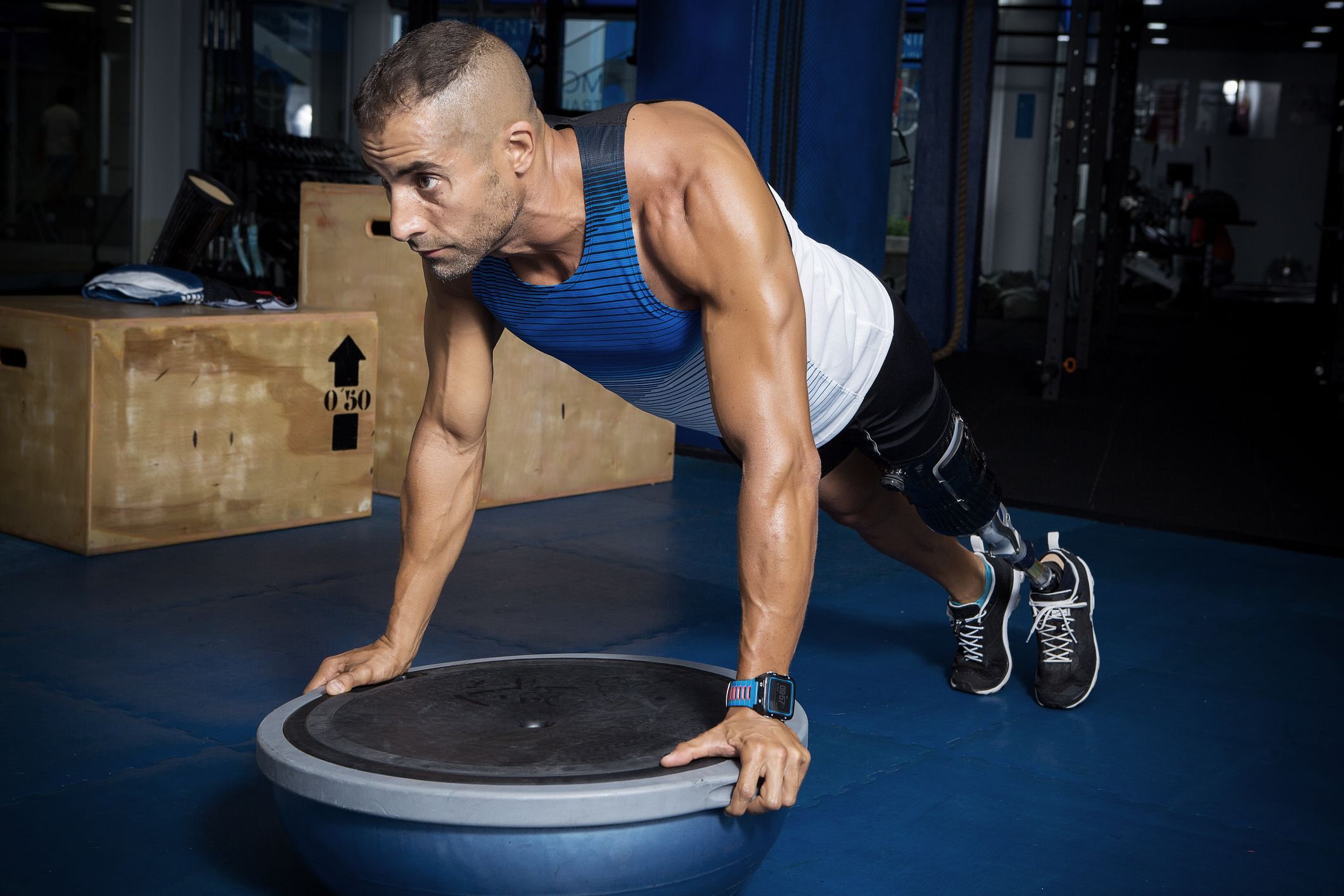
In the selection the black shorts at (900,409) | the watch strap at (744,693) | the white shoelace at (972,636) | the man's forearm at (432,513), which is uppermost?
the black shorts at (900,409)

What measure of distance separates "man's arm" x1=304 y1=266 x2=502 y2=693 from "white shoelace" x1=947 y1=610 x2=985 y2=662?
1.07 m

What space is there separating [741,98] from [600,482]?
1.41 meters

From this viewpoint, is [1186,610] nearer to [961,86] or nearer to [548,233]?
[548,233]

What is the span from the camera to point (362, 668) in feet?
5.32

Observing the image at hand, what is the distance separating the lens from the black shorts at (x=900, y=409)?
189 cm

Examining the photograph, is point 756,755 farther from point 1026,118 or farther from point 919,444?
point 1026,118

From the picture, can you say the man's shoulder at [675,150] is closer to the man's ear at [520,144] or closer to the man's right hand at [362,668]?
the man's ear at [520,144]

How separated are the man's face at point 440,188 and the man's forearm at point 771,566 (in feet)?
1.29

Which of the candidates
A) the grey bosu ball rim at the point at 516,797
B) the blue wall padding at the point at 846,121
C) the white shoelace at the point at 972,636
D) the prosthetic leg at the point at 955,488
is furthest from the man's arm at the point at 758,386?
the blue wall padding at the point at 846,121

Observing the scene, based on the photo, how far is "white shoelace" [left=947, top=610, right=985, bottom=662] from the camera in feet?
7.85

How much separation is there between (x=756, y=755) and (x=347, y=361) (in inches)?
96.4

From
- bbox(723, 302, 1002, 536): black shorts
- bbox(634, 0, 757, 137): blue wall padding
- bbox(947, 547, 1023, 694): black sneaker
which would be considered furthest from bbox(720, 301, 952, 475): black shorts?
bbox(634, 0, 757, 137): blue wall padding

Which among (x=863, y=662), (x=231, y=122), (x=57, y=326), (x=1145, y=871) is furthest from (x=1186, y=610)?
(x=231, y=122)

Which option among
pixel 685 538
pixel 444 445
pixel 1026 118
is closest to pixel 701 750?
pixel 444 445
